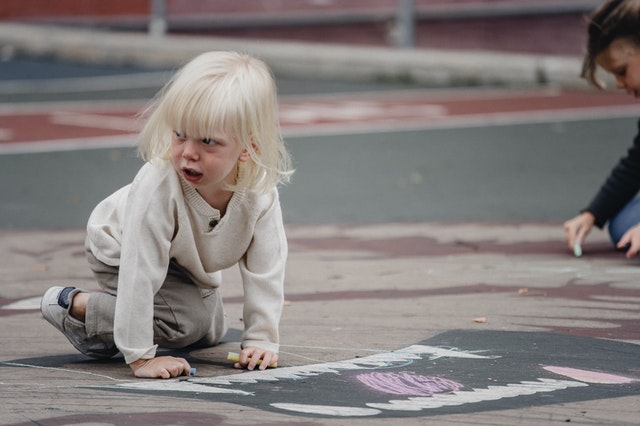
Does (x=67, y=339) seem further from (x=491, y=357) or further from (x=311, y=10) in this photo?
(x=311, y=10)

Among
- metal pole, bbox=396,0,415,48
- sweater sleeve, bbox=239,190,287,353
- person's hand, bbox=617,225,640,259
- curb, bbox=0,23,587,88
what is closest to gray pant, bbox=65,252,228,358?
sweater sleeve, bbox=239,190,287,353

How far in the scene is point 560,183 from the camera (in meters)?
7.38

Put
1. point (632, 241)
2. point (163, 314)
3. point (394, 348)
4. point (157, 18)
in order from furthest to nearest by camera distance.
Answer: point (157, 18), point (632, 241), point (394, 348), point (163, 314)

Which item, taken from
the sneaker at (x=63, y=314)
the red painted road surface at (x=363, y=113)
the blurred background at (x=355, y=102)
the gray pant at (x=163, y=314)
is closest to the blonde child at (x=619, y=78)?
the blurred background at (x=355, y=102)

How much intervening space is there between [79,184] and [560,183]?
3.01m

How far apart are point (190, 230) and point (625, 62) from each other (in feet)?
7.06

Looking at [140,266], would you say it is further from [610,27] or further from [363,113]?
[363,113]

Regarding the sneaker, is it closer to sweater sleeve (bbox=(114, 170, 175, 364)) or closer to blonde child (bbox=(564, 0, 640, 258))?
sweater sleeve (bbox=(114, 170, 175, 364))

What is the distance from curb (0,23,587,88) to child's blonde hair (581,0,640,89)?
26.5ft

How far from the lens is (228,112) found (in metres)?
3.16

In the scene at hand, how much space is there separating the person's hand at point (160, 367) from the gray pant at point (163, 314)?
178mm

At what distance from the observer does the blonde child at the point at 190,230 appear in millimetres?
3166

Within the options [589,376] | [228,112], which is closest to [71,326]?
[228,112]

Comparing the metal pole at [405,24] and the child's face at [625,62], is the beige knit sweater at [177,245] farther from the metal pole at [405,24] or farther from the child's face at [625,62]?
the metal pole at [405,24]
